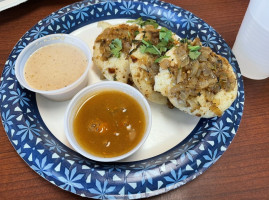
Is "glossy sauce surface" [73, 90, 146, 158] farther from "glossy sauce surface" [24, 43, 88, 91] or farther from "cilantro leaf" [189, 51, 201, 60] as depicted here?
"cilantro leaf" [189, 51, 201, 60]

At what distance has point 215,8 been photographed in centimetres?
344

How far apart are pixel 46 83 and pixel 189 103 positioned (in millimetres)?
1399

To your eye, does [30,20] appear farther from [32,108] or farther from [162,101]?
[162,101]

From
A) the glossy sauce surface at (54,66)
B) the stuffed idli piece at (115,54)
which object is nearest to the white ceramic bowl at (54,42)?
the glossy sauce surface at (54,66)

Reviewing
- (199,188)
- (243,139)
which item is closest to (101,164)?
(199,188)

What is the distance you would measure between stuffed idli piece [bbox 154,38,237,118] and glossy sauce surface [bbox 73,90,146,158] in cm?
34

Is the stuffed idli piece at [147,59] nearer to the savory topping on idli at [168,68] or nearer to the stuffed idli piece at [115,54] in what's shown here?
the savory topping on idli at [168,68]

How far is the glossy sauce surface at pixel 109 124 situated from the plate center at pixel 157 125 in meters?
0.21

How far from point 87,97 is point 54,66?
537mm

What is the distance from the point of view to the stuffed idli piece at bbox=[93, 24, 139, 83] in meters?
2.42

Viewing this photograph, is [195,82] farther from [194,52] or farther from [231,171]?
[231,171]

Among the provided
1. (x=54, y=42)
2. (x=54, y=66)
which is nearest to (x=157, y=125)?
(x=54, y=66)

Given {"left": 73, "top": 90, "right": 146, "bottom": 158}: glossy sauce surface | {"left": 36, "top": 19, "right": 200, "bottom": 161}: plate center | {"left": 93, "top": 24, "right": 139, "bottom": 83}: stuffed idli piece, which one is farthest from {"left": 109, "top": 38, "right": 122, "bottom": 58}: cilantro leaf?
{"left": 36, "top": 19, "right": 200, "bottom": 161}: plate center

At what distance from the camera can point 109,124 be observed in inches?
82.5
